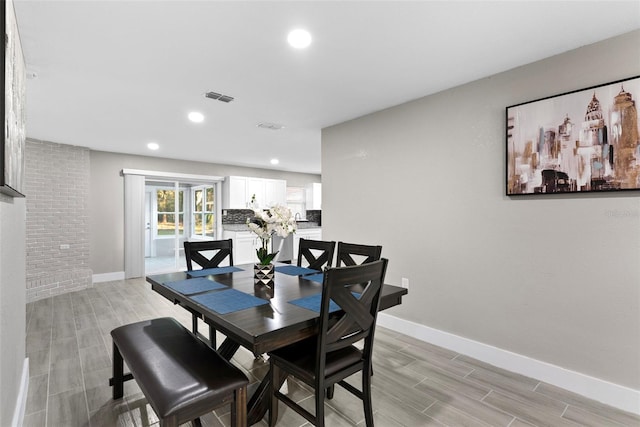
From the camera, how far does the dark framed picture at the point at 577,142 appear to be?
1982 mm

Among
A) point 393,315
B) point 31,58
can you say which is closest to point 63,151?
point 31,58

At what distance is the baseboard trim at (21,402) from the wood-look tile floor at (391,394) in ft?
0.18

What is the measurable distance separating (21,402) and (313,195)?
712cm

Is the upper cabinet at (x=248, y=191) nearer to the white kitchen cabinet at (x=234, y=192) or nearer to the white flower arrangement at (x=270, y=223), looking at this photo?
the white kitchen cabinet at (x=234, y=192)

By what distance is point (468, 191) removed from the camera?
2787 mm

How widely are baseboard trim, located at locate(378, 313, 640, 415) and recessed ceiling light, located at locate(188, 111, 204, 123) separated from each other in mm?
3236

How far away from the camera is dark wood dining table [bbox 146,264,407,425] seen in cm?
142

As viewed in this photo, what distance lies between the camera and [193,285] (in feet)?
7.06

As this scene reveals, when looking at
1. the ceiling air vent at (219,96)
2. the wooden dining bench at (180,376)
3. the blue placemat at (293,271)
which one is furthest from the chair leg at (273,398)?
the ceiling air vent at (219,96)

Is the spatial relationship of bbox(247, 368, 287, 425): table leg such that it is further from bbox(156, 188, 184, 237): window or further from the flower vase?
bbox(156, 188, 184, 237): window

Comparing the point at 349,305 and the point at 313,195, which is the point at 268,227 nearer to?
the point at 349,305

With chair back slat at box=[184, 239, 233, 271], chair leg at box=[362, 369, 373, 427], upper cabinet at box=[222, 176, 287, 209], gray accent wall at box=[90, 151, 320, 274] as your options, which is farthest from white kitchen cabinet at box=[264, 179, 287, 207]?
chair leg at box=[362, 369, 373, 427]

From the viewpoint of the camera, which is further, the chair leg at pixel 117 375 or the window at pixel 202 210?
the window at pixel 202 210

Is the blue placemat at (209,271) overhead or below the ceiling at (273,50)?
below
